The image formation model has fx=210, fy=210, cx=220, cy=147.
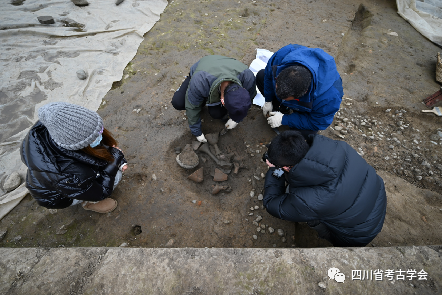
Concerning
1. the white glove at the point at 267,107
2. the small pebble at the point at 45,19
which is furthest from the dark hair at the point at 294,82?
the small pebble at the point at 45,19

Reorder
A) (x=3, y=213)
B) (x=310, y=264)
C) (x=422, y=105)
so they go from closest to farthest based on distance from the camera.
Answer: (x=310, y=264), (x=3, y=213), (x=422, y=105)

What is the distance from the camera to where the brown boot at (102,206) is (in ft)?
7.80

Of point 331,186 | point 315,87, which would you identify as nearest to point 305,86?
point 315,87

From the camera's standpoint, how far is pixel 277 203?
2121mm

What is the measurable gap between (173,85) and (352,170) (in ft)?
10.1

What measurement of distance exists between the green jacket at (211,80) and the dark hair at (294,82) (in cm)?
58

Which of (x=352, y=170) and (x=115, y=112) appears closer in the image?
(x=352, y=170)

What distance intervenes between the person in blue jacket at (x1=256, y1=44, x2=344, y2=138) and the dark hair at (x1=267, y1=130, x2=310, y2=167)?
0.50 m

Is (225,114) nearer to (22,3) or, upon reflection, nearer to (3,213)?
(3,213)

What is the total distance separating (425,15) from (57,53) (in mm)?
8394

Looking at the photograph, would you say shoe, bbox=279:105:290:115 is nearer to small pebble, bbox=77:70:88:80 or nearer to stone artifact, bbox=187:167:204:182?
stone artifact, bbox=187:167:204:182

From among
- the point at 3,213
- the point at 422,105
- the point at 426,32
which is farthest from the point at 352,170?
the point at 426,32

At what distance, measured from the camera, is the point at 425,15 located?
202 inches

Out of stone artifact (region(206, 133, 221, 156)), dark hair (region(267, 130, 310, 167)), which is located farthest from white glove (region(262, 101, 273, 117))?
dark hair (region(267, 130, 310, 167))
